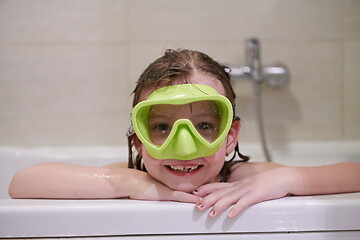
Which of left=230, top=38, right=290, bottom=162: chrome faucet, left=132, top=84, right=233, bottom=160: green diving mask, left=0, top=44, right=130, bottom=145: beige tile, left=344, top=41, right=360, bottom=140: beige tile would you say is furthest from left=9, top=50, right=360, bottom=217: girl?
left=344, top=41, right=360, bottom=140: beige tile

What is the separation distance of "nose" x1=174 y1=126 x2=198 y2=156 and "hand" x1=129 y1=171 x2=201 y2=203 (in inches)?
3.7

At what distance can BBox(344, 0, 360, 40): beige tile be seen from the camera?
1.92 meters

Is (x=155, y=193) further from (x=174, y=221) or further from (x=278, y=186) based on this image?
(x=278, y=186)

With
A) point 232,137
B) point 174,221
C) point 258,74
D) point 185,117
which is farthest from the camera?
point 258,74

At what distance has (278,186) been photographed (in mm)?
937

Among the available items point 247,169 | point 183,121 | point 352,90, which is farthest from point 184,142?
point 352,90

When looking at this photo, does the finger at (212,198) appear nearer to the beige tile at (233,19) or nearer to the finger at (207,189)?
the finger at (207,189)

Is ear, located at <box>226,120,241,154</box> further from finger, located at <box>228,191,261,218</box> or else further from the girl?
finger, located at <box>228,191,261,218</box>

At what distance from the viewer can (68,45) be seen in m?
1.89

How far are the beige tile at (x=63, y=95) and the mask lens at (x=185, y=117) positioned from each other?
96 cm

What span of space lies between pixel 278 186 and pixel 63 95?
124 centimetres

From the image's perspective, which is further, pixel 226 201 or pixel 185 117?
pixel 185 117

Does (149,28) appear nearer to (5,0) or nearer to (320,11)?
(5,0)

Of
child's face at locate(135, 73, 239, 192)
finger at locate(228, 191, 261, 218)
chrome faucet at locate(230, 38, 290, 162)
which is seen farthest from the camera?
chrome faucet at locate(230, 38, 290, 162)
